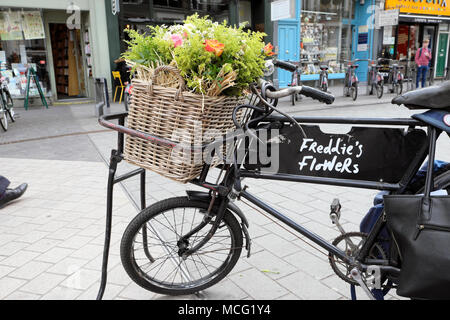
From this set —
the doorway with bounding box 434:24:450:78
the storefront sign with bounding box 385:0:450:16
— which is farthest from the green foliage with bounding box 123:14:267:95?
the doorway with bounding box 434:24:450:78

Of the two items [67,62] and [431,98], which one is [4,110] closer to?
[67,62]

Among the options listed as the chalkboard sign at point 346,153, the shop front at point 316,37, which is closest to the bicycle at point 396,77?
the shop front at point 316,37

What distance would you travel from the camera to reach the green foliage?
5.98 feet

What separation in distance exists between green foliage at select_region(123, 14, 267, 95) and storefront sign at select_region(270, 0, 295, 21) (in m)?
10.5

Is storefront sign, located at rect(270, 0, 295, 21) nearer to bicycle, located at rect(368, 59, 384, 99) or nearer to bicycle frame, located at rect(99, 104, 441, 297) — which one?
bicycle, located at rect(368, 59, 384, 99)

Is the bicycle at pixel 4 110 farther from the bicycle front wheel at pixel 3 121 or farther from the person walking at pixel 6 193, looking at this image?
the person walking at pixel 6 193

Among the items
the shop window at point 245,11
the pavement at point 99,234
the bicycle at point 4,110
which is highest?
the shop window at point 245,11

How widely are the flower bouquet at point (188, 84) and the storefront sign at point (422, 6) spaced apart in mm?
17547

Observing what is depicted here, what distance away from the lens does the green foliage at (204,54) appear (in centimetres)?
182

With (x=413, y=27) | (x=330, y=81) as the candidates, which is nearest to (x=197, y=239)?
(x=330, y=81)

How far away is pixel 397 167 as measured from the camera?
1987 millimetres

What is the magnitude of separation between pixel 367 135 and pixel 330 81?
49.5ft

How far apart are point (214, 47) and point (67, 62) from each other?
12795mm
